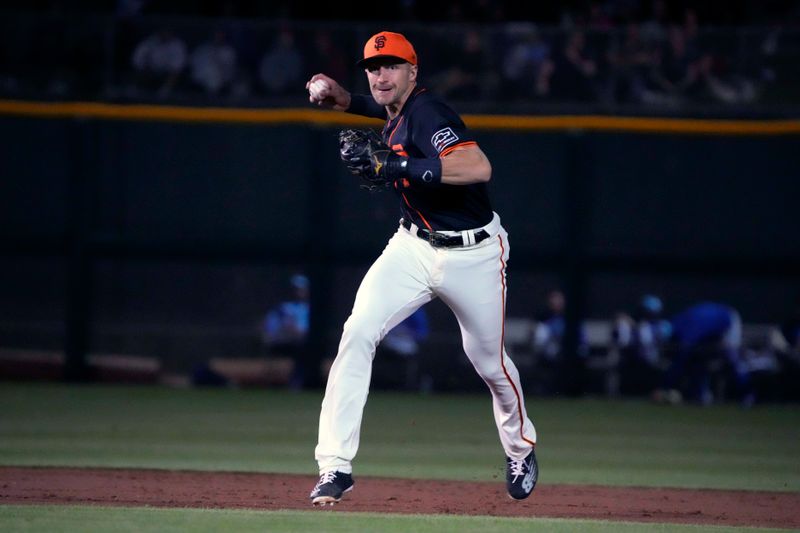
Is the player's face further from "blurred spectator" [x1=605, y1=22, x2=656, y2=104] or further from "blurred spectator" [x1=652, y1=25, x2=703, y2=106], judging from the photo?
"blurred spectator" [x1=652, y1=25, x2=703, y2=106]

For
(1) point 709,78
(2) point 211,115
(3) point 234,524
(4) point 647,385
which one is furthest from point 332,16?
(3) point 234,524

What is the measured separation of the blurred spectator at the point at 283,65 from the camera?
12.2 m

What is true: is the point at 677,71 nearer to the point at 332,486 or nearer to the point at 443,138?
the point at 443,138

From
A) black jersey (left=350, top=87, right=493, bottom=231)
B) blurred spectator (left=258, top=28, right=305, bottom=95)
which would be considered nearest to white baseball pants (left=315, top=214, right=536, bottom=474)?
black jersey (left=350, top=87, right=493, bottom=231)

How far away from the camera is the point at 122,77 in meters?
12.2

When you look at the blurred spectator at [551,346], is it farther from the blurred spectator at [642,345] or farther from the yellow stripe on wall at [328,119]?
the yellow stripe on wall at [328,119]

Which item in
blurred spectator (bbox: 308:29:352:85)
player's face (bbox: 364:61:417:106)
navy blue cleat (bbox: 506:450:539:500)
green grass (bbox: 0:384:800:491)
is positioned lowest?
green grass (bbox: 0:384:800:491)

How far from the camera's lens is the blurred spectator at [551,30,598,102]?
12086mm

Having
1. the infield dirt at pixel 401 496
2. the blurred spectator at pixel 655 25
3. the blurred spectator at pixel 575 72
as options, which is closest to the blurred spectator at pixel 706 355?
the blurred spectator at pixel 575 72

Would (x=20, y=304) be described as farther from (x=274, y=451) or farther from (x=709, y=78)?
(x=709, y=78)

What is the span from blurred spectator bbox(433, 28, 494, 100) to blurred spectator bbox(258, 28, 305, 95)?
135 cm

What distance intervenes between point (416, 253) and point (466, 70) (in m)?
6.71

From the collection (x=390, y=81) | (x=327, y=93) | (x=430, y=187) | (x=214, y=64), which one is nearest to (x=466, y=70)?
(x=214, y=64)

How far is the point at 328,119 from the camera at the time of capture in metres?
12.2
